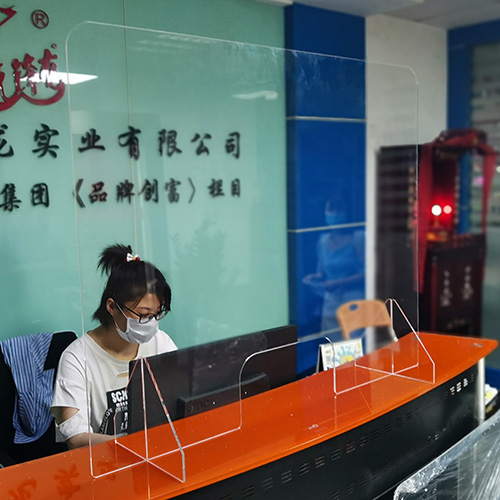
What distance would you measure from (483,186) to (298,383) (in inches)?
152

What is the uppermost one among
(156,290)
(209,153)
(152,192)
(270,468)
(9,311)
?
(209,153)

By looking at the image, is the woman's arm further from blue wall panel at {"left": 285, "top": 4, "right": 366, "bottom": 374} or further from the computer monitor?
blue wall panel at {"left": 285, "top": 4, "right": 366, "bottom": 374}

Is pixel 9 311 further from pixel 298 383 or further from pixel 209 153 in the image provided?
pixel 298 383

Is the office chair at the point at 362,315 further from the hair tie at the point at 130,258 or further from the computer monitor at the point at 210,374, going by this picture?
the hair tie at the point at 130,258

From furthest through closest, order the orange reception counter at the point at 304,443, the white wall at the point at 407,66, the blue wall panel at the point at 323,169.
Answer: the white wall at the point at 407,66 < the blue wall panel at the point at 323,169 < the orange reception counter at the point at 304,443

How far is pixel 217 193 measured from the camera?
3.11m

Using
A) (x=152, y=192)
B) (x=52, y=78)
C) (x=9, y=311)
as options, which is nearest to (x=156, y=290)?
(x=152, y=192)

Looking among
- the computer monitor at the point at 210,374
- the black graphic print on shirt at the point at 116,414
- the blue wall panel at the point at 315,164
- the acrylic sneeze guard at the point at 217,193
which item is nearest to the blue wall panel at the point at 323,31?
the blue wall panel at the point at 315,164

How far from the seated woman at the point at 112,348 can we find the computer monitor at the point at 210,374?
85 mm

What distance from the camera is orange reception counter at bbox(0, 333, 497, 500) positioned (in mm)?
1635

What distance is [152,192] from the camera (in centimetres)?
210

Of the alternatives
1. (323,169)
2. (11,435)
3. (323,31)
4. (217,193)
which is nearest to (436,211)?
(323,169)

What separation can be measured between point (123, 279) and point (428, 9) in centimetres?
402

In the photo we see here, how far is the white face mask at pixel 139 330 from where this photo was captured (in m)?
1.91
